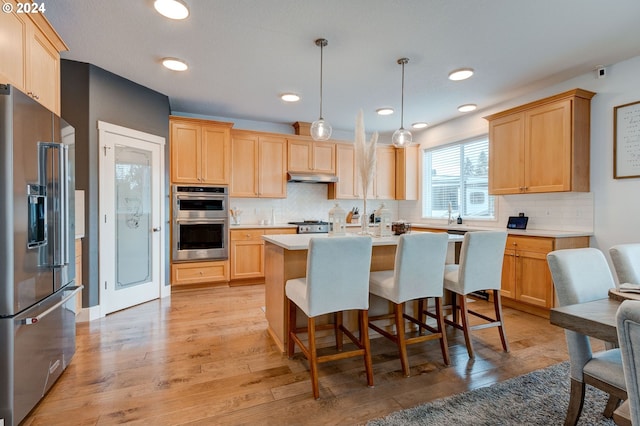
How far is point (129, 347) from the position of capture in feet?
8.54

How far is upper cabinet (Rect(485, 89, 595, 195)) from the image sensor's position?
3359 millimetres

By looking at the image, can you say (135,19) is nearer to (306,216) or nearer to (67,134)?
(67,134)

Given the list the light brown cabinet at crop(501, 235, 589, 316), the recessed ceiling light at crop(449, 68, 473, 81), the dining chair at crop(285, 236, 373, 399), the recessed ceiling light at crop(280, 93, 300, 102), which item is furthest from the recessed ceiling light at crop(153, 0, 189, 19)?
the light brown cabinet at crop(501, 235, 589, 316)

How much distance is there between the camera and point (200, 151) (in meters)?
4.47

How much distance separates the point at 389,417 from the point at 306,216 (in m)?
4.18

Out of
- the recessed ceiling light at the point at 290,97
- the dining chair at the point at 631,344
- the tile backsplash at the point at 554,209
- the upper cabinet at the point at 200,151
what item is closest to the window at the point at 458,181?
the tile backsplash at the point at 554,209

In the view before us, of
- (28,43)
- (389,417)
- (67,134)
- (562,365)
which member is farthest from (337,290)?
(28,43)

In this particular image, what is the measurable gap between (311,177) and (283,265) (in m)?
2.95

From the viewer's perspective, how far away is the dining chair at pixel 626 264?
5.67ft

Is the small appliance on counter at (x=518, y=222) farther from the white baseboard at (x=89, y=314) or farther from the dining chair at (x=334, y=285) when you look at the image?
the white baseboard at (x=89, y=314)

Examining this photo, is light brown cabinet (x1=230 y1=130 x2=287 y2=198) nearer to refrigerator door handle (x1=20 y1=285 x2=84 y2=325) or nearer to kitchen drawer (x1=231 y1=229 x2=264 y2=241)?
kitchen drawer (x1=231 y1=229 x2=264 y2=241)

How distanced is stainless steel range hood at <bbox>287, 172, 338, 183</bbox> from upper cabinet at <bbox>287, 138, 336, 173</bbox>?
9cm

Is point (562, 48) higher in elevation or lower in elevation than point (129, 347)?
higher

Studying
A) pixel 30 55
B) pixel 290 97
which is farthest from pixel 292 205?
pixel 30 55
